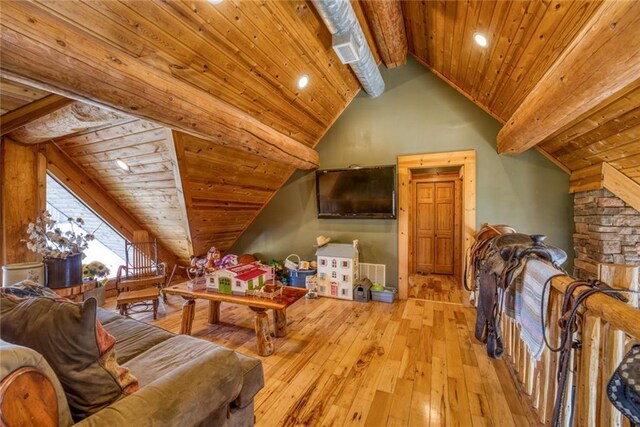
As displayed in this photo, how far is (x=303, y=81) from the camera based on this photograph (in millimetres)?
3012

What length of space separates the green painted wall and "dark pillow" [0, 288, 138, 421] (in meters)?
3.53

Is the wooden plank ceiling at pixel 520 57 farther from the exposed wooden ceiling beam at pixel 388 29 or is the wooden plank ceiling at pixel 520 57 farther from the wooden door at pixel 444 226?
the wooden door at pixel 444 226

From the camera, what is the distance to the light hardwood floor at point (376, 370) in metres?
1.70

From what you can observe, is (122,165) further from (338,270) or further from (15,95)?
(338,270)

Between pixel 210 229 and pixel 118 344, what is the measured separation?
2668 mm

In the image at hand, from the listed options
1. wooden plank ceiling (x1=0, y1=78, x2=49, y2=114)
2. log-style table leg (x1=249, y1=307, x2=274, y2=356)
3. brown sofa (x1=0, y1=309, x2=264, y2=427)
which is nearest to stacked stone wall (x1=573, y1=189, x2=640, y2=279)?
log-style table leg (x1=249, y1=307, x2=274, y2=356)

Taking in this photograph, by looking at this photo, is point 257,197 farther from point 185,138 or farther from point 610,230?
point 610,230

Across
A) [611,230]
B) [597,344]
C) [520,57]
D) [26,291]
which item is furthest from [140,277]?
[611,230]

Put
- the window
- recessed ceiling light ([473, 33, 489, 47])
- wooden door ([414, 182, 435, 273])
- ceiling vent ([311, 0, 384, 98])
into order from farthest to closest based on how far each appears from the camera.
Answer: wooden door ([414, 182, 435, 273]), the window, recessed ceiling light ([473, 33, 489, 47]), ceiling vent ([311, 0, 384, 98])

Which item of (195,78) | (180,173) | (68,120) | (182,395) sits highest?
(195,78)

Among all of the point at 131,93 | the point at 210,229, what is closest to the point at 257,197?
the point at 210,229

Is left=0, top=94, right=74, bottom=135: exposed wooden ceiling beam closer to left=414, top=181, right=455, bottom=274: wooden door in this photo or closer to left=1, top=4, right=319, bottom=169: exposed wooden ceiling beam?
left=1, top=4, right=319, bottom=169: exposed wooden ceiling beam

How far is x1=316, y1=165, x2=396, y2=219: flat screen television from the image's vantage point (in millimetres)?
3844

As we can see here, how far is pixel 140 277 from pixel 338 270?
2.89 meters
